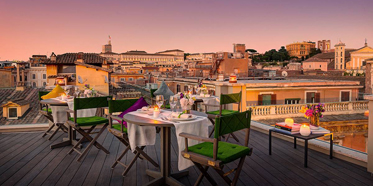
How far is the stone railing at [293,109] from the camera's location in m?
12.4

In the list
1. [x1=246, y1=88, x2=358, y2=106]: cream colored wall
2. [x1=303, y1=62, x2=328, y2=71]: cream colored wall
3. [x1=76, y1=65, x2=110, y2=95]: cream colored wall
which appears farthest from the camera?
[x1=303, y1=62, x2=328, y2=71]: cream colored wall

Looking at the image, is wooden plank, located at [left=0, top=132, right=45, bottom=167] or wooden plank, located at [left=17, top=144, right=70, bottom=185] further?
wooden plank, located at [left=0, top=132, right=45, bottom=167]

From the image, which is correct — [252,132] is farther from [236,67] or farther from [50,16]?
[236,67]

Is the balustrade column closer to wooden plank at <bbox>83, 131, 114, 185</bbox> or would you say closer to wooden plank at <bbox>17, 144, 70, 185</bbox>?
wooden plank at <bbox>83, 131, 114, 185</bbox>

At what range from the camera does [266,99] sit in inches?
542

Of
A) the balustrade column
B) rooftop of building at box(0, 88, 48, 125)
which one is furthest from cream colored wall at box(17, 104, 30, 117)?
the balustrade column

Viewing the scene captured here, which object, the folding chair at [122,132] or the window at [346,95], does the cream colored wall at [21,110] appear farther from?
the window at [346,95]

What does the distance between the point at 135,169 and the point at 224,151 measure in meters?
1.53

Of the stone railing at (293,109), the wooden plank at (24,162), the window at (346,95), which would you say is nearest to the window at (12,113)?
the wooden plank at (24,162)

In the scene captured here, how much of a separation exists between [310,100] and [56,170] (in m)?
13.9

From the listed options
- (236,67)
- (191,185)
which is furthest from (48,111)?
(236,67)

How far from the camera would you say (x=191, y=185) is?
10.2 feet

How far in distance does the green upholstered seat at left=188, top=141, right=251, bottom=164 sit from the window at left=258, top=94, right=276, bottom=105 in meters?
11.2

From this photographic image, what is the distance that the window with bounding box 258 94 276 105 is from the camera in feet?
44.6
